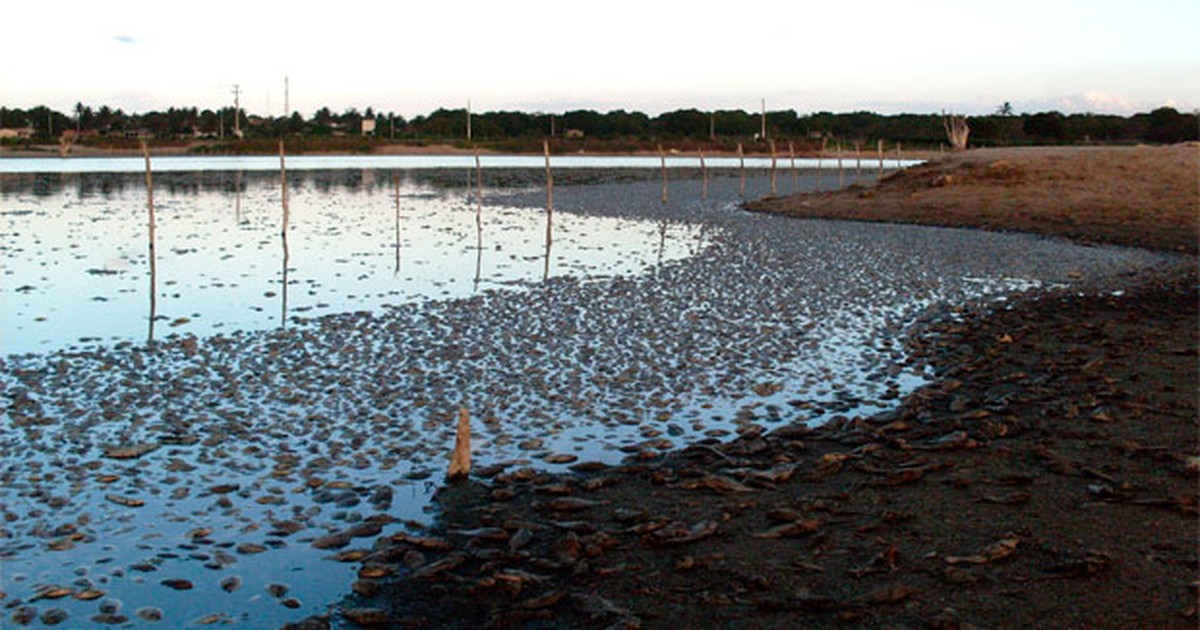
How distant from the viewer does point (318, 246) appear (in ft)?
100

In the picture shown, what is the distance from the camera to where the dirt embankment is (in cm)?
3222

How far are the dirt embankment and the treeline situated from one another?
7796cm

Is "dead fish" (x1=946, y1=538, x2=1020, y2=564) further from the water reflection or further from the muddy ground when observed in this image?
the water reflection

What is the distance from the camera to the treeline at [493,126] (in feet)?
462

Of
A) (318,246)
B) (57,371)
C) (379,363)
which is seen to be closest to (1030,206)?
(318,246)

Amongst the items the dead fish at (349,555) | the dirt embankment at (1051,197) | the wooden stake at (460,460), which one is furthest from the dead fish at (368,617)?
the dirt embankment at (1051,197)

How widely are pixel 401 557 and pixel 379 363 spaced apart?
6.82 m

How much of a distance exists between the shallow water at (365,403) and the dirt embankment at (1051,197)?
9335mm

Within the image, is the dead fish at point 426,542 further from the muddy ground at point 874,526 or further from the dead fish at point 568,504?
the dead fish at point 568,504

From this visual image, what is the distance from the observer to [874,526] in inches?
311

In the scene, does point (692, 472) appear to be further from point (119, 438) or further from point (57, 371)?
point (57, 371)

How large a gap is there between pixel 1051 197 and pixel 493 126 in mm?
133798

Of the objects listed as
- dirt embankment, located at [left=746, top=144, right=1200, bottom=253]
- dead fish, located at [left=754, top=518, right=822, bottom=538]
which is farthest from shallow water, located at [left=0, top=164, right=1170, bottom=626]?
dirt embankment, located at [left=746, top=144, right=1200, bottom=253]

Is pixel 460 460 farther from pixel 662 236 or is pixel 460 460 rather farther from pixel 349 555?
pixel 662 236
